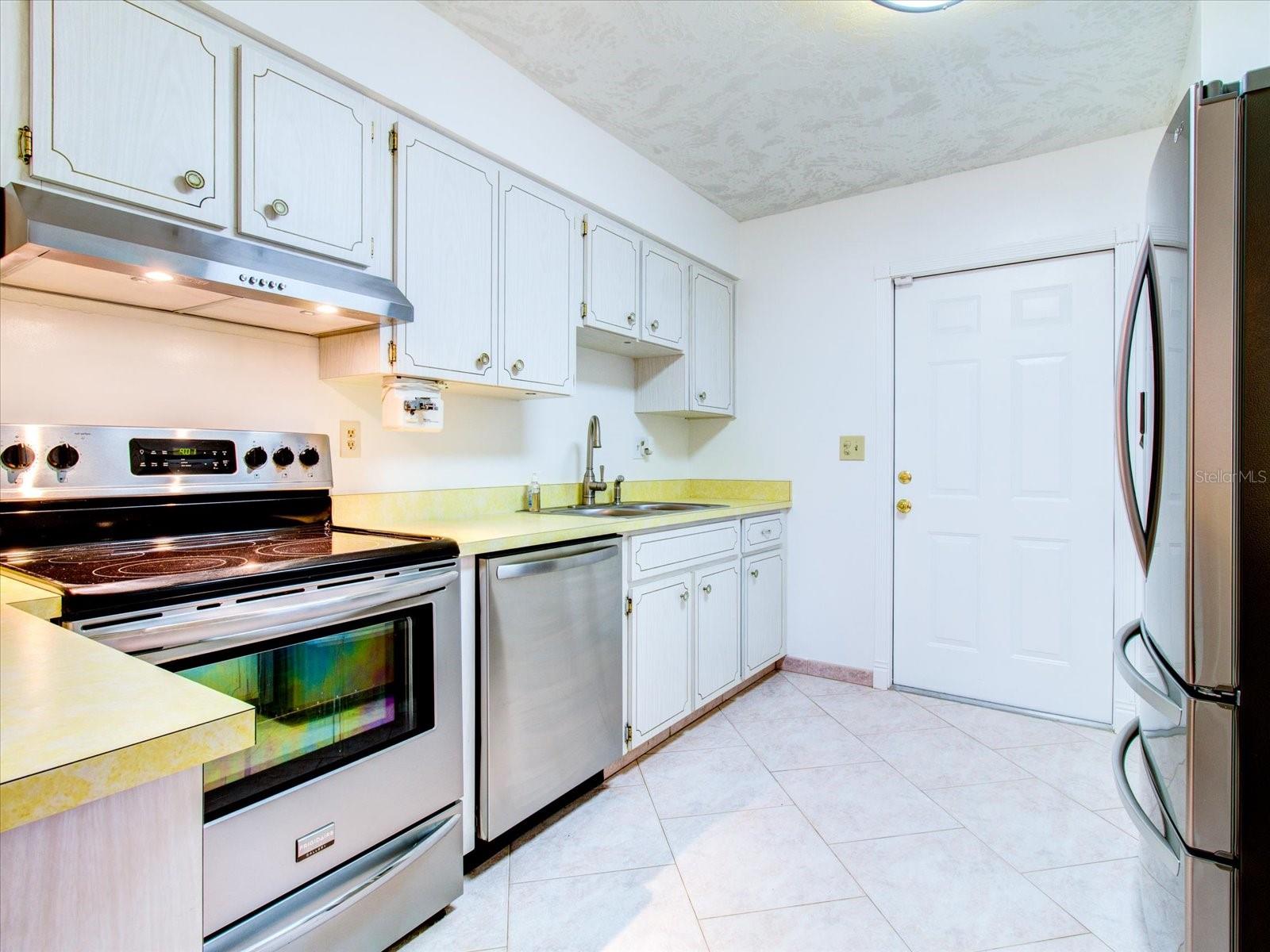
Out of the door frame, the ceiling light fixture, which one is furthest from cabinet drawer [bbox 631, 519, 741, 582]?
the ceiling light fixture

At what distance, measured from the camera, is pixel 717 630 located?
9.12 ft

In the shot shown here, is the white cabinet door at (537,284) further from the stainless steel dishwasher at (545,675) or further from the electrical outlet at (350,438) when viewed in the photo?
the stainless steel dishwasher at (545,675)

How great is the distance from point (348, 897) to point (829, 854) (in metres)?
1.26

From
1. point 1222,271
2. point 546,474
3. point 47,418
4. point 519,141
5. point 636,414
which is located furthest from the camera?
point 636,414

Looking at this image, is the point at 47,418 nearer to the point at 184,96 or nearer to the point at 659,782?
the point at 184,96

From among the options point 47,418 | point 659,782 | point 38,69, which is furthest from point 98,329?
point 659,782

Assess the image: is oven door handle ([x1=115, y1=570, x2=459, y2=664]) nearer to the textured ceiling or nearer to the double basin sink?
the double basin sink

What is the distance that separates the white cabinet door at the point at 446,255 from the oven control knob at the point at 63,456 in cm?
75

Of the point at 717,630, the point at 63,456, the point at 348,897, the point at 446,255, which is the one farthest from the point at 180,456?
the point at 717,630

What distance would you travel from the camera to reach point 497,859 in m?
1.81

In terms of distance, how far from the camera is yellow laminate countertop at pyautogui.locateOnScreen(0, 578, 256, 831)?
462mm

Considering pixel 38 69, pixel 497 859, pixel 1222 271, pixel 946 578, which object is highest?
pixel 38 69

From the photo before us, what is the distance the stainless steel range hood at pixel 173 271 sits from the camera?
1185mm

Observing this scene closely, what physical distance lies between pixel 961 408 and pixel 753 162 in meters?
1.47
